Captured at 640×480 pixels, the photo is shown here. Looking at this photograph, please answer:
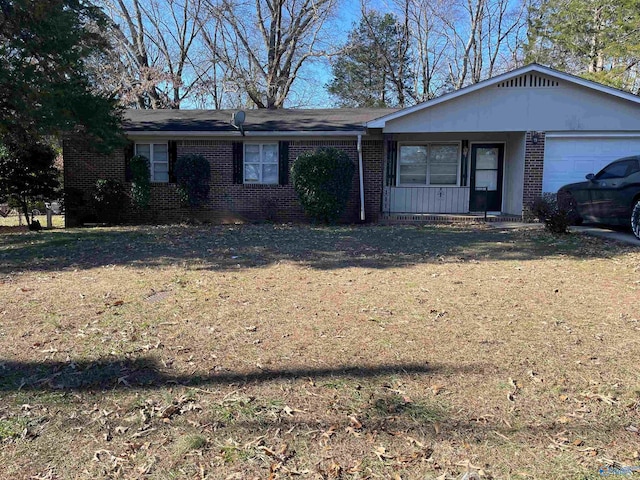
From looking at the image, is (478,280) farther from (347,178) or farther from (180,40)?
(180,40)

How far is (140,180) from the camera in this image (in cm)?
1400

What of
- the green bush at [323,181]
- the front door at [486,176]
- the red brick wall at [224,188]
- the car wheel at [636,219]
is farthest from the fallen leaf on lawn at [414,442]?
the front door at [486,176]

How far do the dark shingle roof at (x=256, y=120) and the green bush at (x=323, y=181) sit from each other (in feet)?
5.44

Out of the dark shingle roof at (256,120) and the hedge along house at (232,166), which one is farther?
the hedge along house at (232,166)

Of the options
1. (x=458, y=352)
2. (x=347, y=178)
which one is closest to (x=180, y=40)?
(x=347, y=178)

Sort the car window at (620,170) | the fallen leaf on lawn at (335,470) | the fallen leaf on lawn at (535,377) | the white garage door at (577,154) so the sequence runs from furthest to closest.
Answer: the white garage door at (577,154), the car window at (620,170), the fallen leaf on lawn at (535,377), the fallen leaf on lawn at (335,470)

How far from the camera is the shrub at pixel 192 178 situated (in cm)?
1376

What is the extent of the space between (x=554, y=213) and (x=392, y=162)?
19.8ft

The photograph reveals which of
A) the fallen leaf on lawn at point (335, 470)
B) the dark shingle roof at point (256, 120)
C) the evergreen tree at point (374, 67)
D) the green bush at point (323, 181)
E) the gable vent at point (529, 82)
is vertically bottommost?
the fallen leaf on lawn at point (335, 470)

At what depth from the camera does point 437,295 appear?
5656 millimetres

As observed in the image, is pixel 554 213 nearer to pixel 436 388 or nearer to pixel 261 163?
pixel 436 388

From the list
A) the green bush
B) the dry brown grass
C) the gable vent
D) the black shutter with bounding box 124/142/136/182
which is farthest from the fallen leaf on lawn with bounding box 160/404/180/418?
the gable vent

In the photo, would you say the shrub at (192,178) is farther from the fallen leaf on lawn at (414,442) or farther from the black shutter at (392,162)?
the fallen leaf on lawn at (414,442)

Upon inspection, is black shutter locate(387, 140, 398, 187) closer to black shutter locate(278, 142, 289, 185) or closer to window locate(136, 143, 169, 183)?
black shutter locate(278, 142, 289, 185)
